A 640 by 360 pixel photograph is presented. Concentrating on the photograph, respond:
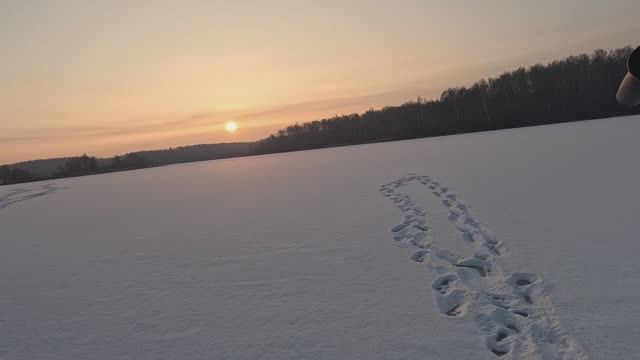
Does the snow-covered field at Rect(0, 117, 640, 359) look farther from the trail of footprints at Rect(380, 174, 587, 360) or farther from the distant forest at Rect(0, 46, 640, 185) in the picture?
the distant forest at Rect(0, 46, 640, 185)

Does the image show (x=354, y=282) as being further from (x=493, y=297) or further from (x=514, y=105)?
(x=514, y=105)

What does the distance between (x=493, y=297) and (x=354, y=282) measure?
3.63 feet

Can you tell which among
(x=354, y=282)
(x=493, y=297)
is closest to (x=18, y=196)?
(x=354, y=282)

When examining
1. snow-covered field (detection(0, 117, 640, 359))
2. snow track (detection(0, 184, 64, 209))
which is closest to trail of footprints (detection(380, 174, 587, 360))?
snow-covered field (detection(0, 117, 640, 359))

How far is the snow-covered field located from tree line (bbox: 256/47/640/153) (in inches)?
1856

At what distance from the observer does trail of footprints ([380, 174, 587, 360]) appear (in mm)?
2357

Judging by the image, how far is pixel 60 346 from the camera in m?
2.84

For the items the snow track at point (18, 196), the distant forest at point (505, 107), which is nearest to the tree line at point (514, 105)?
the distant forest at point (505, 107)

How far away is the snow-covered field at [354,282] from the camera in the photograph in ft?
8.39

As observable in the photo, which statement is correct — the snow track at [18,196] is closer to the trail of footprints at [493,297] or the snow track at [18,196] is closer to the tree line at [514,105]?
the trail of footprints at [493,297]

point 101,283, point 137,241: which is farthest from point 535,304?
point 137,241

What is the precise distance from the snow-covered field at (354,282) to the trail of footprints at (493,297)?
0.01 meters

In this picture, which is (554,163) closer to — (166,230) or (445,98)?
(166,230)

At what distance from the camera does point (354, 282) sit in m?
3.51
